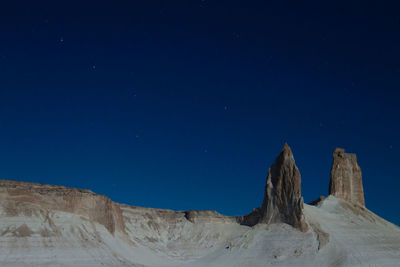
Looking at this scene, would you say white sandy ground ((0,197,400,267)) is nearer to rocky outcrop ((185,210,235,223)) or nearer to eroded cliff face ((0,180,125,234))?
rocky outcrop ((185,210,235,223))

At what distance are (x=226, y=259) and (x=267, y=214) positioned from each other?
12580 mm

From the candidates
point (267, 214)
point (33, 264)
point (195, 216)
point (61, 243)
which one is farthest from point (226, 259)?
point (33, 264)

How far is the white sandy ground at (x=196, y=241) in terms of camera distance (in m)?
50.0

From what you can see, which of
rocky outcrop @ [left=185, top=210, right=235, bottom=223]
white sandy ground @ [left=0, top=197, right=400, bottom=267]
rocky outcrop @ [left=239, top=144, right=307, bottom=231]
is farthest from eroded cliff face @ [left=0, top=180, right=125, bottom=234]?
rocky outcrop @ [left=239, top=144, right=307, bottom=231]

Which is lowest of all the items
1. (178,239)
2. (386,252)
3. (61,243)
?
(386,252)

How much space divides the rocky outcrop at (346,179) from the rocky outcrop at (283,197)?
623 inches

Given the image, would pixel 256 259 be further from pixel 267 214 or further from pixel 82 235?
pixel 82 235

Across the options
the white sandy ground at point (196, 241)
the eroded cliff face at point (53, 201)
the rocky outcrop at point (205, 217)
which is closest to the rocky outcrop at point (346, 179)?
the white sandy ground at point (196, 241)

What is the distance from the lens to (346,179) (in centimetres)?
8594

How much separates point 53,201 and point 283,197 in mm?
35572

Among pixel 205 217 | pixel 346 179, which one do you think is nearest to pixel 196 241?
pixel 205 217

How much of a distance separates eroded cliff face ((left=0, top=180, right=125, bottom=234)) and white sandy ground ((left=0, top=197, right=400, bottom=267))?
3.14ft

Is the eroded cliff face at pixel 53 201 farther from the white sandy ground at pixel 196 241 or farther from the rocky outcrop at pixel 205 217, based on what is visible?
the rocky outcrop at pixel 205 217

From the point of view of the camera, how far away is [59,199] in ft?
188
